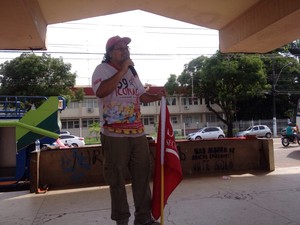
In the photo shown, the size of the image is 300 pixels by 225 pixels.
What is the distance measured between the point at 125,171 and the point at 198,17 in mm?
4214

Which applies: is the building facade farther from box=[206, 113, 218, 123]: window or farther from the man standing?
the man standing

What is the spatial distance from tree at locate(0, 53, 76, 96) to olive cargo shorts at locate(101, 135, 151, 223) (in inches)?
1078

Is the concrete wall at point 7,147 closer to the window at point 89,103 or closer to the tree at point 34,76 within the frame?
the tree at point 34,76

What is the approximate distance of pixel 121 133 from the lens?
10.00ft

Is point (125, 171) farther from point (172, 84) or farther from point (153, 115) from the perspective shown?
point (153, 115)

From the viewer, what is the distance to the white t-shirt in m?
3.07

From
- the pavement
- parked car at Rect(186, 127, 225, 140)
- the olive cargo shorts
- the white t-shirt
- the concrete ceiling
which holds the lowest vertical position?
parked car at Rect(186, 127, 225, 140)

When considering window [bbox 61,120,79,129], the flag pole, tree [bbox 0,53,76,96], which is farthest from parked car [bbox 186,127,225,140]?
the flag pole

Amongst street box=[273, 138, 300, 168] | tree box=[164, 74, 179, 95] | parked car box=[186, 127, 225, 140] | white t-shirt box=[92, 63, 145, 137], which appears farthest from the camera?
tree box=[164, 74, 179, 95]

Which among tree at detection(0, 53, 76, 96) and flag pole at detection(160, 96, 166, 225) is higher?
tree at detection(0, 53, 76, 96)

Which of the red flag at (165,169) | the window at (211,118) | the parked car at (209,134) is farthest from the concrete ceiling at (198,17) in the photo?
the window at (211,118)

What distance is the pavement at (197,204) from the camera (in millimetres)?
4020

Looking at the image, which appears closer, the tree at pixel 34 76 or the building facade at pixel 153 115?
the tree at pixel 34 76

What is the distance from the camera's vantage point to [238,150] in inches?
305
